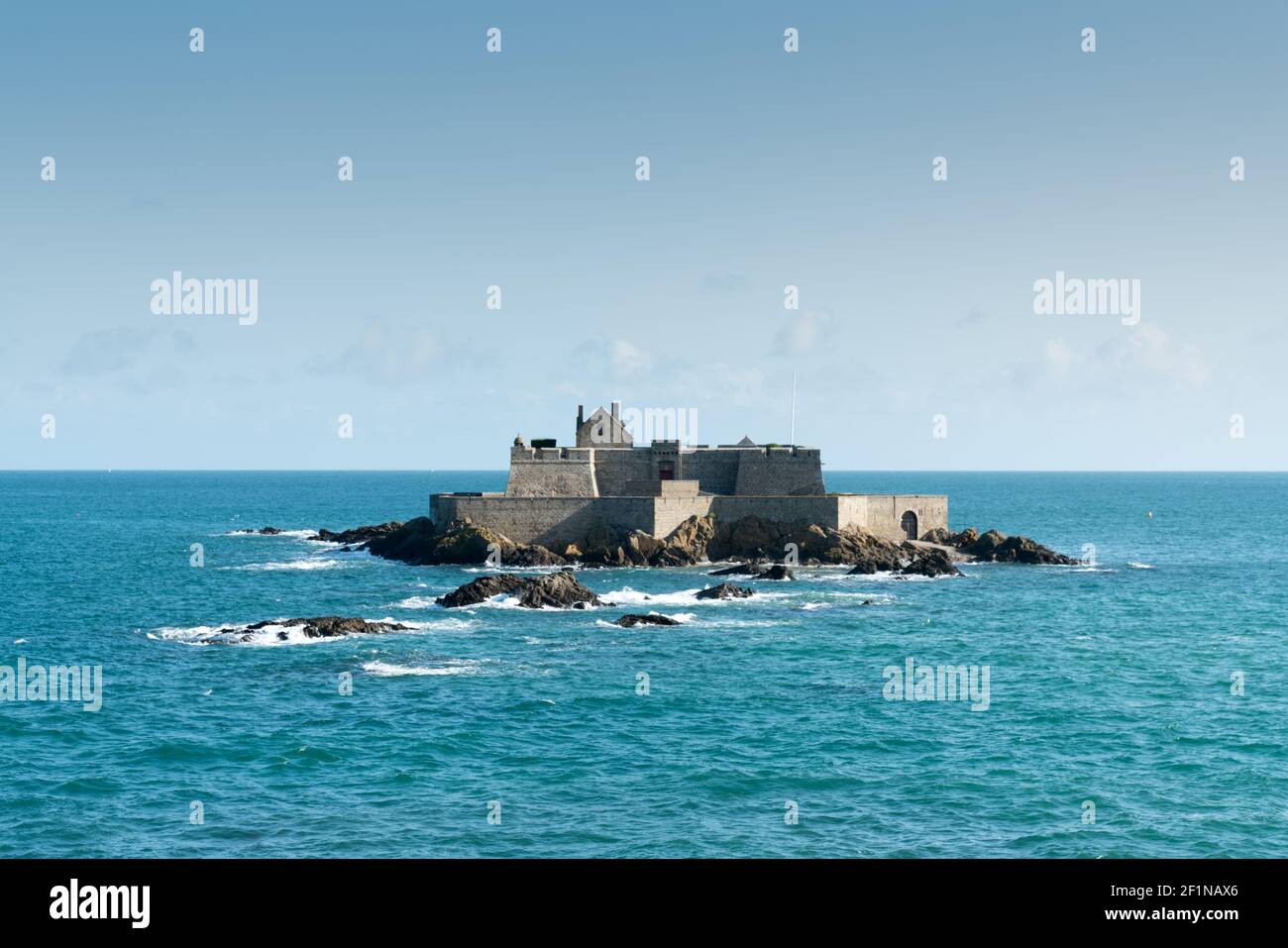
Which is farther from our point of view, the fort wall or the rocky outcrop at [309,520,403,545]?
the rocky outcrop at [309,520,403,545]

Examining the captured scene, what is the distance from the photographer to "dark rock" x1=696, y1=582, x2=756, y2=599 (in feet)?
194

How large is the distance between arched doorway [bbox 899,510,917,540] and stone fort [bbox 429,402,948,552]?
0.07m

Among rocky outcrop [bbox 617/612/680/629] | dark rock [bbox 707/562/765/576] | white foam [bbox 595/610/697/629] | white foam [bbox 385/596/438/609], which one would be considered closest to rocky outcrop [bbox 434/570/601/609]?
white foam [bbox 385/596/438/609]

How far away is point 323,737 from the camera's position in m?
31.4

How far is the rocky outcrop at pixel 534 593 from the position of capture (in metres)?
55.5

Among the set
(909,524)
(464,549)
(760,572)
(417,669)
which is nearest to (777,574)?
(760,572)

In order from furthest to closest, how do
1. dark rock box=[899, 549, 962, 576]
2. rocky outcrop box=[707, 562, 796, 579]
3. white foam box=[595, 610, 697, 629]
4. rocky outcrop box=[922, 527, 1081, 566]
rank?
rocky outcrop box=[922, 527, 1081, 566], dark rock box=[899, 549, 962, 576], rocky outcrop box=[707, 562, 796, 579], white foam box=[595, 610, 697, 629]

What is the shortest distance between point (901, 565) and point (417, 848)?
53444mm

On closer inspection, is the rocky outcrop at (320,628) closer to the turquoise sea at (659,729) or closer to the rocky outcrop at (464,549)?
the turquoise sea at (659,729)

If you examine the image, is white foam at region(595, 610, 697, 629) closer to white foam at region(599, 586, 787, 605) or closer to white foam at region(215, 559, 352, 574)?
white foam at region(599, 586, 787, 605)

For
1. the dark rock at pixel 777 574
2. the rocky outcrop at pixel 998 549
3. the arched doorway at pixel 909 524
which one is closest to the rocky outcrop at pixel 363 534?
the dark rock at pixel 777 574

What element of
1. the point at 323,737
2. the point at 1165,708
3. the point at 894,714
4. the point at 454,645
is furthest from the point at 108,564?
the point at 1165,708

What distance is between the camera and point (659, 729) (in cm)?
3275
